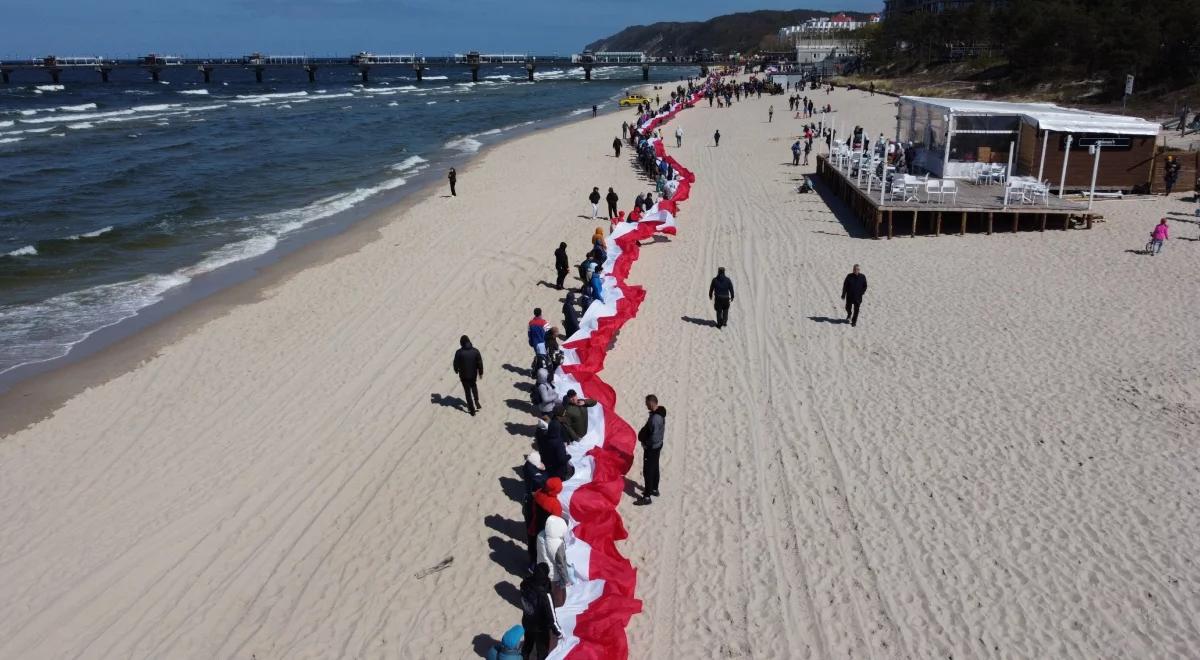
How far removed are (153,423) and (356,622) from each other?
5655mm

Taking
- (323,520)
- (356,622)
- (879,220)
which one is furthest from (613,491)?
(879,220)

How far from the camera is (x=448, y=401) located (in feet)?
34.8

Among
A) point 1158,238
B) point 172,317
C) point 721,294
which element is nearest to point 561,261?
point 721,294

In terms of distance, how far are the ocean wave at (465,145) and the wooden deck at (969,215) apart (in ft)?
77.0

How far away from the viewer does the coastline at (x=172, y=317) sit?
11656 mm

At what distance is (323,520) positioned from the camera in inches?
319

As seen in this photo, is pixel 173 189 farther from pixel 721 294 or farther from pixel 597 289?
pixel 721 294

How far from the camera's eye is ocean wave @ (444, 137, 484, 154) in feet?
124

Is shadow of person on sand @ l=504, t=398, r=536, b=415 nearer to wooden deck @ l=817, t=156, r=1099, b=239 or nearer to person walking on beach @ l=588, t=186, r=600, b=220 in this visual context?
person walking on beach @ l=588, t=186, r=600, b=220

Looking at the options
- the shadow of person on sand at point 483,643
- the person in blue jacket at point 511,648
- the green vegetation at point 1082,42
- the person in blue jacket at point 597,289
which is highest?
the green vegetation at point 1082,42

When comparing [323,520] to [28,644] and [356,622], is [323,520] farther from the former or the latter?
[28,644]

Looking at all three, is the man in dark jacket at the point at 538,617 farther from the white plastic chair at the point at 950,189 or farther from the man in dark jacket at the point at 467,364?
the white plastic chair at the point at 950,189

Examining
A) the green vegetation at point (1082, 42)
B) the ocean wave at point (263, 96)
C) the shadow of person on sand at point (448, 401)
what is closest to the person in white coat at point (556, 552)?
the shadow of person on sand at point (448, 401)

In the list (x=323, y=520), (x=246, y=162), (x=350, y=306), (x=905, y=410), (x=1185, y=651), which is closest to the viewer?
(x=1185, y=651)
